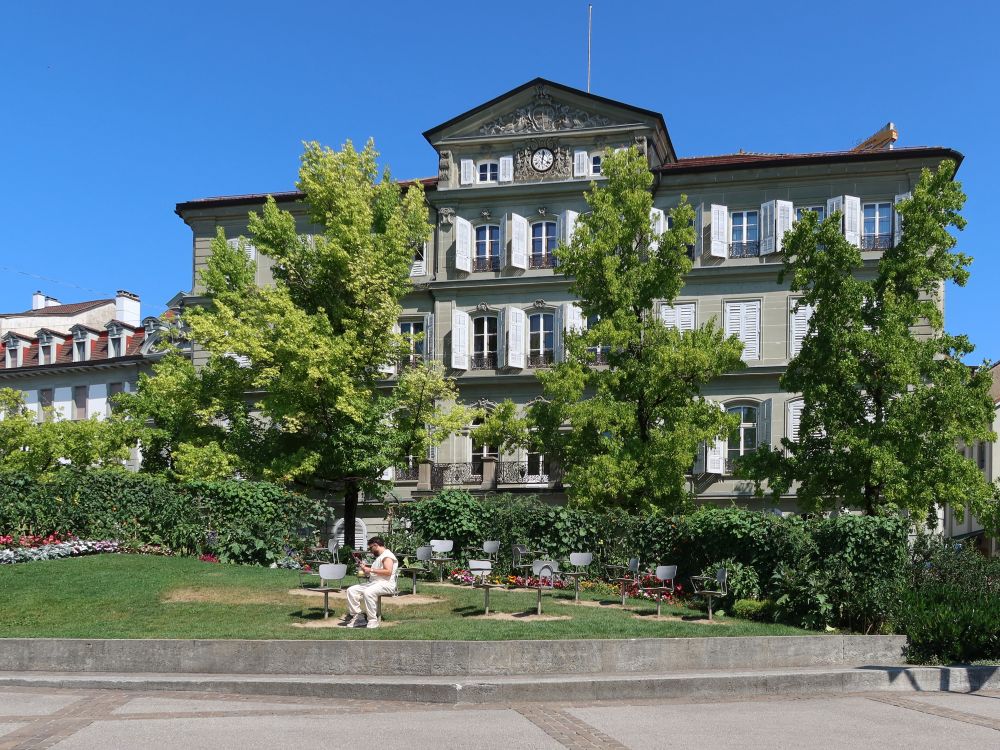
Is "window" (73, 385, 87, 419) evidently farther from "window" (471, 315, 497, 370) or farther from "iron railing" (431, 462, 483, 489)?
"window" (471, 315, 497, 370)

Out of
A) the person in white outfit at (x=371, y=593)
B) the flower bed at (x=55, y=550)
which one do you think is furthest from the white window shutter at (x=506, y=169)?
the person in white outfit at (x=371, y=593)

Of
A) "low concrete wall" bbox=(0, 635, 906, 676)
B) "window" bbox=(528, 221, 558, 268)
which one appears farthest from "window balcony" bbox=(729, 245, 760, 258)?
"low concrete wall" bbox=(0, 635, 906, 676)

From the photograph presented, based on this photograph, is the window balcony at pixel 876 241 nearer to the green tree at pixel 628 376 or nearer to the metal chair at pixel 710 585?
the green tree at pixel 628 376

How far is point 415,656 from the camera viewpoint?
14242 millimetres

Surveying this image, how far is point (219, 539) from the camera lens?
23297 mm

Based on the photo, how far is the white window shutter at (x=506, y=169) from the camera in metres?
38.5

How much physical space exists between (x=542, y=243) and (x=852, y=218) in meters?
10.8

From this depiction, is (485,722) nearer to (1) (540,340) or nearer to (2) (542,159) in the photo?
(1) (540,340)

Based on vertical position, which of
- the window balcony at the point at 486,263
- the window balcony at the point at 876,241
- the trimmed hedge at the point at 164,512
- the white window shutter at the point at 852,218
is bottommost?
the trimmed hedge at the point at 164,512

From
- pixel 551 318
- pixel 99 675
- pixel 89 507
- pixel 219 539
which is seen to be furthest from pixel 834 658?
pixel 551 318

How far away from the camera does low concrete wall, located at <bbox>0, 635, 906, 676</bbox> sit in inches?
561

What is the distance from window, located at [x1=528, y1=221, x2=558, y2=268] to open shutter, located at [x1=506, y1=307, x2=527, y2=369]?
205cm

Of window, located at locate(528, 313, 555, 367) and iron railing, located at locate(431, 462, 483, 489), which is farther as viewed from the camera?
window, located at locate(528, 313, 555, 367)

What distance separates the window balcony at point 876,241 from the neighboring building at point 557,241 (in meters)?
0.03
